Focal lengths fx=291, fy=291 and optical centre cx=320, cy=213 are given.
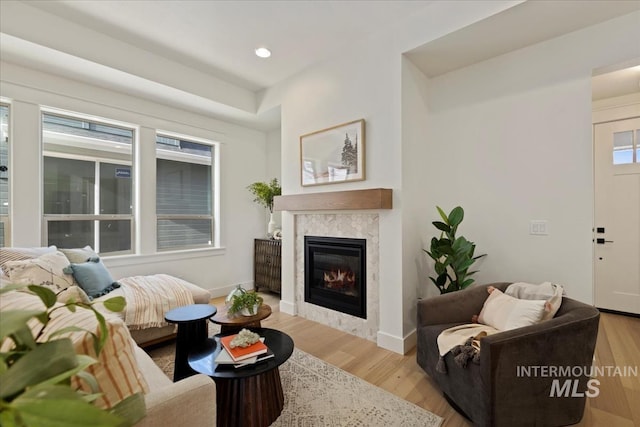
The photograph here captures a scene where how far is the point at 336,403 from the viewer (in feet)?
6.26

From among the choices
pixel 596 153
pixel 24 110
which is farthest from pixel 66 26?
pixel 596 153

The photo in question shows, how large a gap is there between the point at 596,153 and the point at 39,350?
4.93m

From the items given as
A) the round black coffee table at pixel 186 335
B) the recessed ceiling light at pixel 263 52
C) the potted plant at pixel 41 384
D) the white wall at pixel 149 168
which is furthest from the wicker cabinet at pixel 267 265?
the potted plant at pixel 41 384

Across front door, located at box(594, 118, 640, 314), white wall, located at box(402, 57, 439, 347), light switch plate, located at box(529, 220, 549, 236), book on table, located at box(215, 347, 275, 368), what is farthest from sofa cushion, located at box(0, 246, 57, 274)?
front door, located at box(594, 118, 640, 314)

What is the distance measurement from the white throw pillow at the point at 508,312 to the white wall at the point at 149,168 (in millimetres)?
3571

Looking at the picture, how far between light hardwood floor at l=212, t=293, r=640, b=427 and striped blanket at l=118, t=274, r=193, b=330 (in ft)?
3.45

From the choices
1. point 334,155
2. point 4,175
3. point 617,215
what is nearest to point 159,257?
point 4,175

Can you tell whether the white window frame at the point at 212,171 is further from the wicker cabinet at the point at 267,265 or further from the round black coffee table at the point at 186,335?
the round black coffee table at the point at 186,335

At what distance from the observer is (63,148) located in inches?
129

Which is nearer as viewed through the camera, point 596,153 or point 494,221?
point 494,221

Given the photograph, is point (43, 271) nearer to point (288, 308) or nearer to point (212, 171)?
point (288, 308)

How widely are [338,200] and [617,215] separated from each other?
3.28m

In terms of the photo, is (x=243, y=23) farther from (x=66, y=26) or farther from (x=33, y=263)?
(x=33, y=263)

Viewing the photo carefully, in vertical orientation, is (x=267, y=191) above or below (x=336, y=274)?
above
